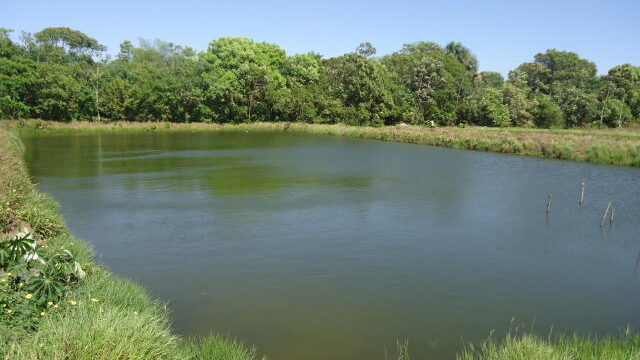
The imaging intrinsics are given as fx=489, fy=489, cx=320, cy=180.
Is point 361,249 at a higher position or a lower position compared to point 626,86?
lower

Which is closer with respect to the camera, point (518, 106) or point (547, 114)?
point (547, 114)

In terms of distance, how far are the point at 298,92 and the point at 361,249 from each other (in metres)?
61.8

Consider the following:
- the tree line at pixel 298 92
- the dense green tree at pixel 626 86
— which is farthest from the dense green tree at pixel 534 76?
the dense green tree at pixel 626 86

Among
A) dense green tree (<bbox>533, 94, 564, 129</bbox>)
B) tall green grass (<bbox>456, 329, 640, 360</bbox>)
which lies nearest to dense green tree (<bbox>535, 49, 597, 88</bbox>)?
dense green tree (<bbox>533, 94, 564, 129</bbox>)

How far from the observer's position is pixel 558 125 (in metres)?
70.9

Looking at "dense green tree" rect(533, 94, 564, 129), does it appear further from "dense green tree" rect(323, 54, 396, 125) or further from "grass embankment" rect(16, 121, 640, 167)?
"dense green tree" rect(323, 54, 396, 125)

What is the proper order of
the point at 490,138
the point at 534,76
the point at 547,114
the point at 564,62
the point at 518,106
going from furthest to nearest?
the point at 564,62, the point at 534,76, the point at 518,106, the point at 547,114, the point at 490,138

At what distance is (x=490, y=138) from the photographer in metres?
45.4

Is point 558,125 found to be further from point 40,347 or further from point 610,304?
Result: point 40,347

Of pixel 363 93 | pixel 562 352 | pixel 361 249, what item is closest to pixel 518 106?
pixel 363 93

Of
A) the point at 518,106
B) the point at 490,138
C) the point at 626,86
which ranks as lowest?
the point at 490,138

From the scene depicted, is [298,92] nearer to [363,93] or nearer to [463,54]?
[363,93]

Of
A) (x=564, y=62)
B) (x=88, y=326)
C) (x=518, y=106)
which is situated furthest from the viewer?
(x=564, y=62)

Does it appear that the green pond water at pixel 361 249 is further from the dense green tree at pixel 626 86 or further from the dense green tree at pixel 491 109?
the dense green tree at pixel 626 86
